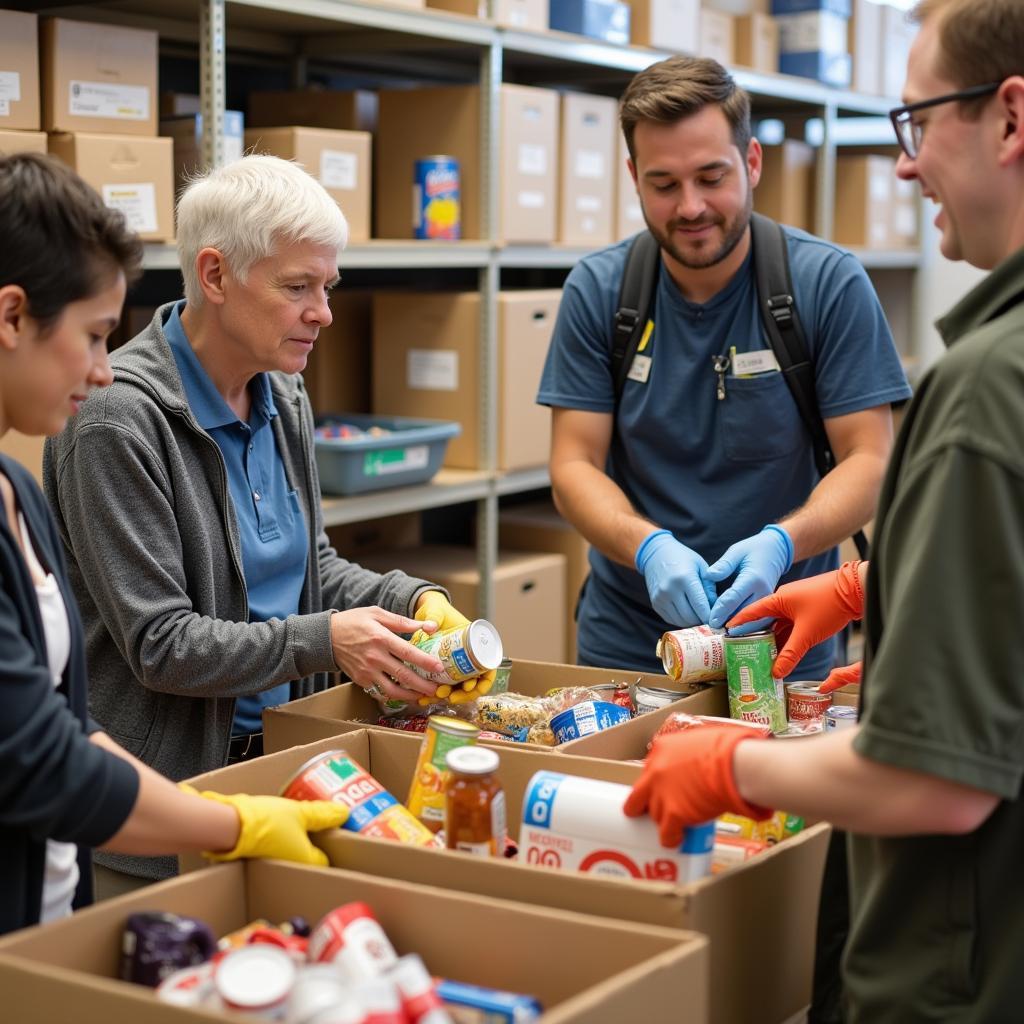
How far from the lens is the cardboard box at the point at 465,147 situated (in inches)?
141

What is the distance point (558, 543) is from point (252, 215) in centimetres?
227

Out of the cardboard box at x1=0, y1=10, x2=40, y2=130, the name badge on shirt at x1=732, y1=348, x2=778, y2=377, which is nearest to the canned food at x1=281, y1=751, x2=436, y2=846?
the name badge on shirt at x1=732, y1=348, x2=778, y2=377

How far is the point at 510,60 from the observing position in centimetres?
409

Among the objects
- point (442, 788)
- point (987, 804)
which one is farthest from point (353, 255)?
point (987, 804)

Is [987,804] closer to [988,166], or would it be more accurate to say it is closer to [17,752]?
[988,166]

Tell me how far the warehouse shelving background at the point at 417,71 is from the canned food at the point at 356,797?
1.48 metres

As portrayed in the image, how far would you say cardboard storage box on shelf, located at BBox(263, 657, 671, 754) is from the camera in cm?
182

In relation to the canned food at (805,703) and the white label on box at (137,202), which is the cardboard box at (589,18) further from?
the canned food at (805,703)

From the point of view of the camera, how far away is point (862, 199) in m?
5.16

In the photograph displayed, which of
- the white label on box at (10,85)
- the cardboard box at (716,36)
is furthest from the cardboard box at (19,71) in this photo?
the cardboard box at (716,36)

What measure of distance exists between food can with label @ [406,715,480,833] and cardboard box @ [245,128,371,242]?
70.6 inches

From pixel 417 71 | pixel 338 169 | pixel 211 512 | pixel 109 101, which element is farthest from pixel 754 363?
pixel 417 71

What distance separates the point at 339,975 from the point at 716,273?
1.63 meters

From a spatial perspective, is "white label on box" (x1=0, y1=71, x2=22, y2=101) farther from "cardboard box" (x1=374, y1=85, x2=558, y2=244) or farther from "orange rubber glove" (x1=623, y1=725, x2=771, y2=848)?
"orange rubber glove" (x1=623, y1=725, x2=771, y2=848)
